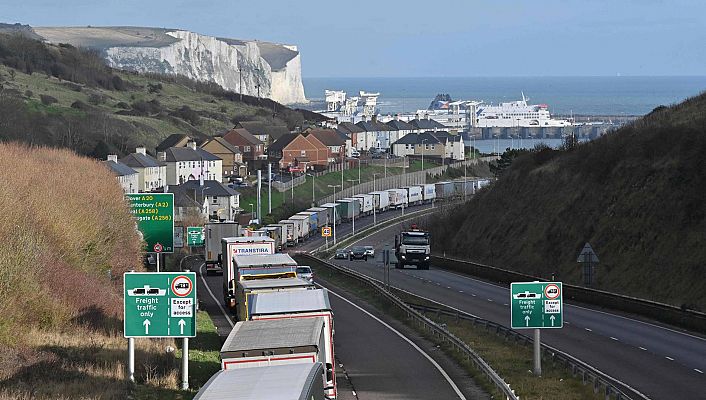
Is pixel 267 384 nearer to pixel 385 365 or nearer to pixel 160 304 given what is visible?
pixel 160 304

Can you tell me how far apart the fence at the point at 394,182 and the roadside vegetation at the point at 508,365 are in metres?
93.3

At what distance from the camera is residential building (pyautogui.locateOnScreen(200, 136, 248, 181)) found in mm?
157625

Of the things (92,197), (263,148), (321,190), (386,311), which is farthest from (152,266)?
(263,148)

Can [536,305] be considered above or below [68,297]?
above

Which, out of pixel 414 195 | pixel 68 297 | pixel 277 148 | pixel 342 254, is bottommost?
pixel 342 254

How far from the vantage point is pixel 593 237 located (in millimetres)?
63188

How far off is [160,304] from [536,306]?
9.07 metres

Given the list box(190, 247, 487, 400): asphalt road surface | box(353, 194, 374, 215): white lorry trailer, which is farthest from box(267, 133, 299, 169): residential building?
box(190, 247, 487, 400): asphalt road surface

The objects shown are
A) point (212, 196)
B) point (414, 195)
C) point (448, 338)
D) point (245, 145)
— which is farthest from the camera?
point (245, 145)

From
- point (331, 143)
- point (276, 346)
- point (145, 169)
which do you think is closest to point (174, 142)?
point (145, 169)

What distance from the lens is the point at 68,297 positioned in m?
34.4

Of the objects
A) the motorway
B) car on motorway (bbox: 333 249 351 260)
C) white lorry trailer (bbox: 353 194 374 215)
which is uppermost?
the motorway

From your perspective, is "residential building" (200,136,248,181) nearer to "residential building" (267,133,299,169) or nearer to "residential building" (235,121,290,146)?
"residential building" (267,133,299,169)

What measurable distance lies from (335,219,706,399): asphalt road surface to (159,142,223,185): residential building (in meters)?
79.8
